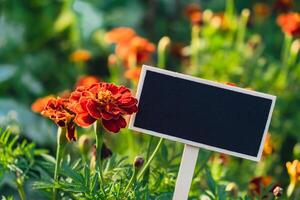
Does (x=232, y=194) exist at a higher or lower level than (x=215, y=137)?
lower

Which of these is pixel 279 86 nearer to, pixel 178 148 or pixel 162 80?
pixel 178 148

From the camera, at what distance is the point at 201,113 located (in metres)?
1.32

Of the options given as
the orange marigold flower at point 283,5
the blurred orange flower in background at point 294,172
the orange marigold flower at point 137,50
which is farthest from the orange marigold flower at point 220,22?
the blurred orange flower in background at point 294,172

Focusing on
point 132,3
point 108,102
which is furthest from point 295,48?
point 132,3

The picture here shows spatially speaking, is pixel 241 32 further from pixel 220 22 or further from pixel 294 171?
pixel 294 171

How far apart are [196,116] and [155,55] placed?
1.95 meters

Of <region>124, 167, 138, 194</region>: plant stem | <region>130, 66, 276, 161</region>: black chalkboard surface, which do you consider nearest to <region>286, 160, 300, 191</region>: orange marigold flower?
<region>130, 66, 276, 161</region>: black chalkboard surface

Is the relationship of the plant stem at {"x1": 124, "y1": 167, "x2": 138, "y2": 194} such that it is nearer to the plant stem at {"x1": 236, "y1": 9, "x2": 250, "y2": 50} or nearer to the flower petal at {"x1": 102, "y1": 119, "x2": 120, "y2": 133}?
the flower petal at {"x1": 102, "y1": 119, "x2": 120, "y2": 133}

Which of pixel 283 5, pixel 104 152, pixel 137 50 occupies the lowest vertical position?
pixel 104 152

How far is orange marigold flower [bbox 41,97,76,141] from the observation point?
1.28 m

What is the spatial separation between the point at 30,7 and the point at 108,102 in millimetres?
1999

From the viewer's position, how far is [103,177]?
4.53 ft

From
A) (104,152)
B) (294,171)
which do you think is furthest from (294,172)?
(104,152)

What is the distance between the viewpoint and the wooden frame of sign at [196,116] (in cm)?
131
